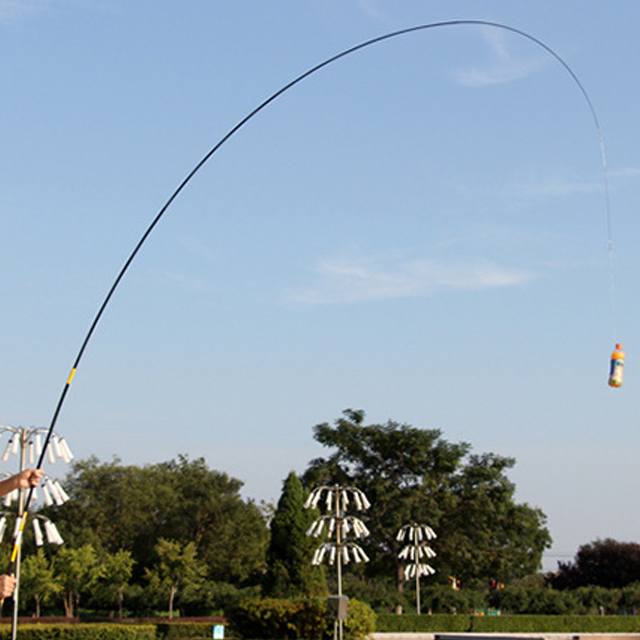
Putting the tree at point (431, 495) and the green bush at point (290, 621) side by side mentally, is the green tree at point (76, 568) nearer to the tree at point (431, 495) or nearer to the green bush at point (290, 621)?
the tree at point (431, 495)

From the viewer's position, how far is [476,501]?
203 ft

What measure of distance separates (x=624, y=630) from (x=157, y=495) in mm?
38495

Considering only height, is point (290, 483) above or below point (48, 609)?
above

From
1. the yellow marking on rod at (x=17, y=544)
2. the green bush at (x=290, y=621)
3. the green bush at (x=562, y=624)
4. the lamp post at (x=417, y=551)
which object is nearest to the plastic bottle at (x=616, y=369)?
the yellow marking on rod at (x=17, y=544)

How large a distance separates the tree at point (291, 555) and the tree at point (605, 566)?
4955cm

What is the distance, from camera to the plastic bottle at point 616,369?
12.7 m

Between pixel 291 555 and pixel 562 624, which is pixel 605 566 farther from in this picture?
pixel 291 555

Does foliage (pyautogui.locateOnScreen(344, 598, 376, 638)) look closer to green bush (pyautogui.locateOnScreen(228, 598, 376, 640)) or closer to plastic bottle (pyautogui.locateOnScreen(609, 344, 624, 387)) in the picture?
green bush (pyautogui.locateOnScreen(228, 598, 376, 640))

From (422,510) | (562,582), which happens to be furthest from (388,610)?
(562,582)

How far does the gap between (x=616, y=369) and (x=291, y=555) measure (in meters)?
30.6

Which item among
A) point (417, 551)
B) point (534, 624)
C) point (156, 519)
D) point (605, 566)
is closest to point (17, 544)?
point (417, 551)

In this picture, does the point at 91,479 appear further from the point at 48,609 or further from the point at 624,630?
the point at 624,630

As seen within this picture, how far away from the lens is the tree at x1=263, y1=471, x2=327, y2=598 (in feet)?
135

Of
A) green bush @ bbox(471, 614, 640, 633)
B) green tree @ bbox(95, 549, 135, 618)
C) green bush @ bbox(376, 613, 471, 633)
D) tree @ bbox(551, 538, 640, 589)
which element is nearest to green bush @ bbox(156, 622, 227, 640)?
green bush @ bbox(376, 613, 471, 633)
